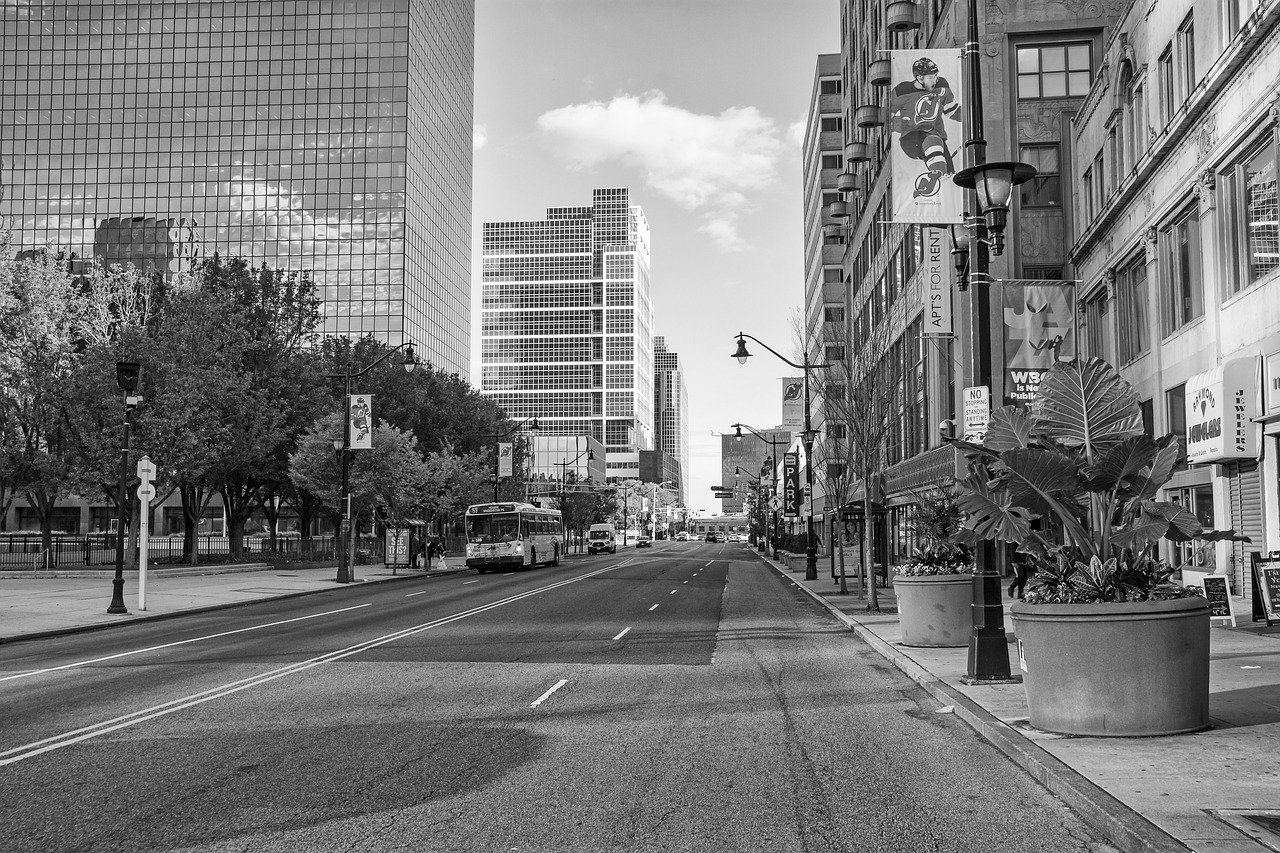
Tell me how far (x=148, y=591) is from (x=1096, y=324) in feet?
93.2

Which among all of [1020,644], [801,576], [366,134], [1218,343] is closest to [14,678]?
[1020,644]

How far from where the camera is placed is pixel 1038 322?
1241 inches

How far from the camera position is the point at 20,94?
388 feet

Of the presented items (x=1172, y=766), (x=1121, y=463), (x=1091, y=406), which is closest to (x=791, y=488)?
(x=1091, y=406)

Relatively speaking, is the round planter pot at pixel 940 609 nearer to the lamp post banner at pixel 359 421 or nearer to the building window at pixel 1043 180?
the building window at pixel 1043 180

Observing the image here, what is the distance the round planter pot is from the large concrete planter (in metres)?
6.82

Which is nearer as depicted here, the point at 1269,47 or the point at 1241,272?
the point at 1269,47

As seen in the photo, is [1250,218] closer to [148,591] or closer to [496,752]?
[496,752]

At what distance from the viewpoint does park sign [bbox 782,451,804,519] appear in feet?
206

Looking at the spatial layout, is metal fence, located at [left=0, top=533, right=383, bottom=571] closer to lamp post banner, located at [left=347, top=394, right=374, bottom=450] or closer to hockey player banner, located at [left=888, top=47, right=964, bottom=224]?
lamp post banner, located at [left=347, top=394, right=374, bottom=450]

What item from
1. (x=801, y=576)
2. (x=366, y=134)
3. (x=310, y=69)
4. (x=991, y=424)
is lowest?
(x=801, y=576)

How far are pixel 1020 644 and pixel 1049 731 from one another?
713 mm

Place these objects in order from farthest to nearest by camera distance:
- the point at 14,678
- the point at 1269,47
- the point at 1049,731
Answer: the point at 1269,47
the point at 14,678
the point at 1049,731

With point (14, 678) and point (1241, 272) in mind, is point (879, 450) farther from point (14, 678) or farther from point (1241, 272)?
point (14, 678)
